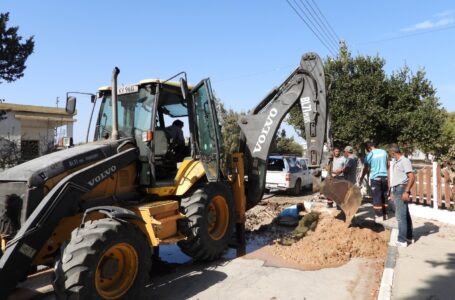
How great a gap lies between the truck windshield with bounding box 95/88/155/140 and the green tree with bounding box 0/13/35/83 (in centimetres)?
1051

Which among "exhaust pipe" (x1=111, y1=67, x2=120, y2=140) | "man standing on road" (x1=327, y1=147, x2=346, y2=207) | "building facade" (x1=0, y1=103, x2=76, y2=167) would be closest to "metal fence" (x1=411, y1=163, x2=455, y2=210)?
"man standing on road" (x1=327, y1=147, x2=346, y2=207)

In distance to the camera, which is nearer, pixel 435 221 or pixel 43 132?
pixel 435 221

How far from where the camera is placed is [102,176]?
17.9ft

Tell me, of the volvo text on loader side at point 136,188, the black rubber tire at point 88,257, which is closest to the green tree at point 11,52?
the volvo text on loader side at point 136,188

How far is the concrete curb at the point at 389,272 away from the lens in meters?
5.01

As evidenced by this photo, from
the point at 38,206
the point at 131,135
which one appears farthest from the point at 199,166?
the point at 38,206

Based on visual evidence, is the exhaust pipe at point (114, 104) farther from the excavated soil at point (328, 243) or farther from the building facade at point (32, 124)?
the building facade at point (32, 124)

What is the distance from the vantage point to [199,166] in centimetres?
687

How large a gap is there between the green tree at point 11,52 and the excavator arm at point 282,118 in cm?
1095

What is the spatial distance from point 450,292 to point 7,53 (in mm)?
15510

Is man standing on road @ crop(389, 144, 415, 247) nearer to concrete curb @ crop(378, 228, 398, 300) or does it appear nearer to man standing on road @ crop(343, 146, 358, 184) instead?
concrete curb @ crop(378, 228, 398, 300)

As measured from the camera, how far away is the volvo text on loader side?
443 cm

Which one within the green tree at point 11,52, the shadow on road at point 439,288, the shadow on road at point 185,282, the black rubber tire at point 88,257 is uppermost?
the green tree at point 11,52

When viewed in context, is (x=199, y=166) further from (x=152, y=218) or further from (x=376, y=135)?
(x=376, y=135)
